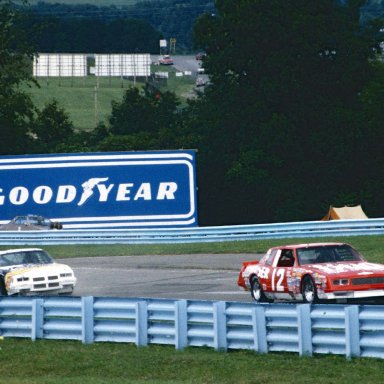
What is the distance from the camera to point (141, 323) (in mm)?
20047

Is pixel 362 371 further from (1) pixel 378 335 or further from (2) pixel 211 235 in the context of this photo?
(2) pixel 211 235

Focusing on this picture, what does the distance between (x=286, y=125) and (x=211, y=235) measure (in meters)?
24.3

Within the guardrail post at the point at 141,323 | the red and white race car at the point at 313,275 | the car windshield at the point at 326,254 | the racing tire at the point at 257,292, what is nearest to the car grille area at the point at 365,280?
the red and white race car at the point at 313,275

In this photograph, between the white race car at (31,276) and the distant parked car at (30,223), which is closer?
the white race car at (31,276)

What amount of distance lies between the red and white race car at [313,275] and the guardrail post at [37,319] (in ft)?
16.6

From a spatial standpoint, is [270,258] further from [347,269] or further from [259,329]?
[259,329]

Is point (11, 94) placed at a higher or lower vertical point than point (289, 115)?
higher

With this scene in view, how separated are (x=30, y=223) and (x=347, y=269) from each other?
2728 centimetres

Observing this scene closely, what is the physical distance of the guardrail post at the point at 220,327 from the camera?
1891cm

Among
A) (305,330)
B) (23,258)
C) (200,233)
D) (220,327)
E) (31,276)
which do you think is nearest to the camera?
(305,330)

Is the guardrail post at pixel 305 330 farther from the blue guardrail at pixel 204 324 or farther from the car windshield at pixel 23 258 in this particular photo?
the car windshield at pixel 23 258

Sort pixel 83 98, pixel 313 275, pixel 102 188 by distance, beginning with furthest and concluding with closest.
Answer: pixel 83 98, pixel 102 188, pixel 313 275

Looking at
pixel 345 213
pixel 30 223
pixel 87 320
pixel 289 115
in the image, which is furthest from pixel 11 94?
pixel 87 320

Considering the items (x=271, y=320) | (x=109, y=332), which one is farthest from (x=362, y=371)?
(x=109, y=332)
